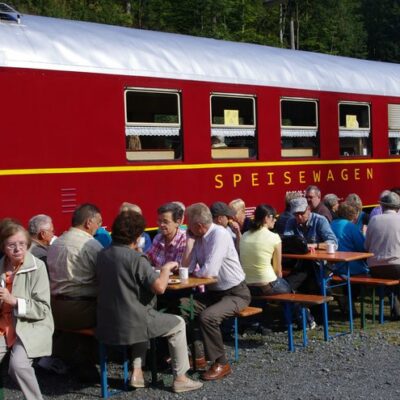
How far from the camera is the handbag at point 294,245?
296 inches

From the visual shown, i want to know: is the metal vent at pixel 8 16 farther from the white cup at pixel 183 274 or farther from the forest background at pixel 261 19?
the forest background at pixel 261 19

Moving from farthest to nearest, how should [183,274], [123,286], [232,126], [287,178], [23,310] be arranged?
[287,178] < [232,126] < [183,274] < [123,286] < [23,310]

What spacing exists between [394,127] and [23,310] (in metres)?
8.92

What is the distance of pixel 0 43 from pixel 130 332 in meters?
3.50

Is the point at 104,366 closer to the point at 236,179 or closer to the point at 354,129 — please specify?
the point at 236,179

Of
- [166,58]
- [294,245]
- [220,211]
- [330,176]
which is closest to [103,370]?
[220,211]

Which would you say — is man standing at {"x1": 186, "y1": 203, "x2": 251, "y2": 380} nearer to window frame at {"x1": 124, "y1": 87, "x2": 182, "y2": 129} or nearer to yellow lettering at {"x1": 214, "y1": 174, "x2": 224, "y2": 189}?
window frame at {"x1": 124, "y1": 87, "x2": 182, "y2": 129}

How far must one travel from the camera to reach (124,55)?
338 inches

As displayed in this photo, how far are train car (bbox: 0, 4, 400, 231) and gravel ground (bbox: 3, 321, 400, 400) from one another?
223 centimetres

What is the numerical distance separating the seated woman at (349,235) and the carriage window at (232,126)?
72.8 inches

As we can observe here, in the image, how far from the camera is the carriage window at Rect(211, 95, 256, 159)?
31.3 feet

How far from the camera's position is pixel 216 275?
20.7ft

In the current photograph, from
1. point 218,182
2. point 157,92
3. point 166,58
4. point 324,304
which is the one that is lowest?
point 324,304

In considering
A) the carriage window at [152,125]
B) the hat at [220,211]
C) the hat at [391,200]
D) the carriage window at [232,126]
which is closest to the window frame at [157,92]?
the carriage window at [152,125]
